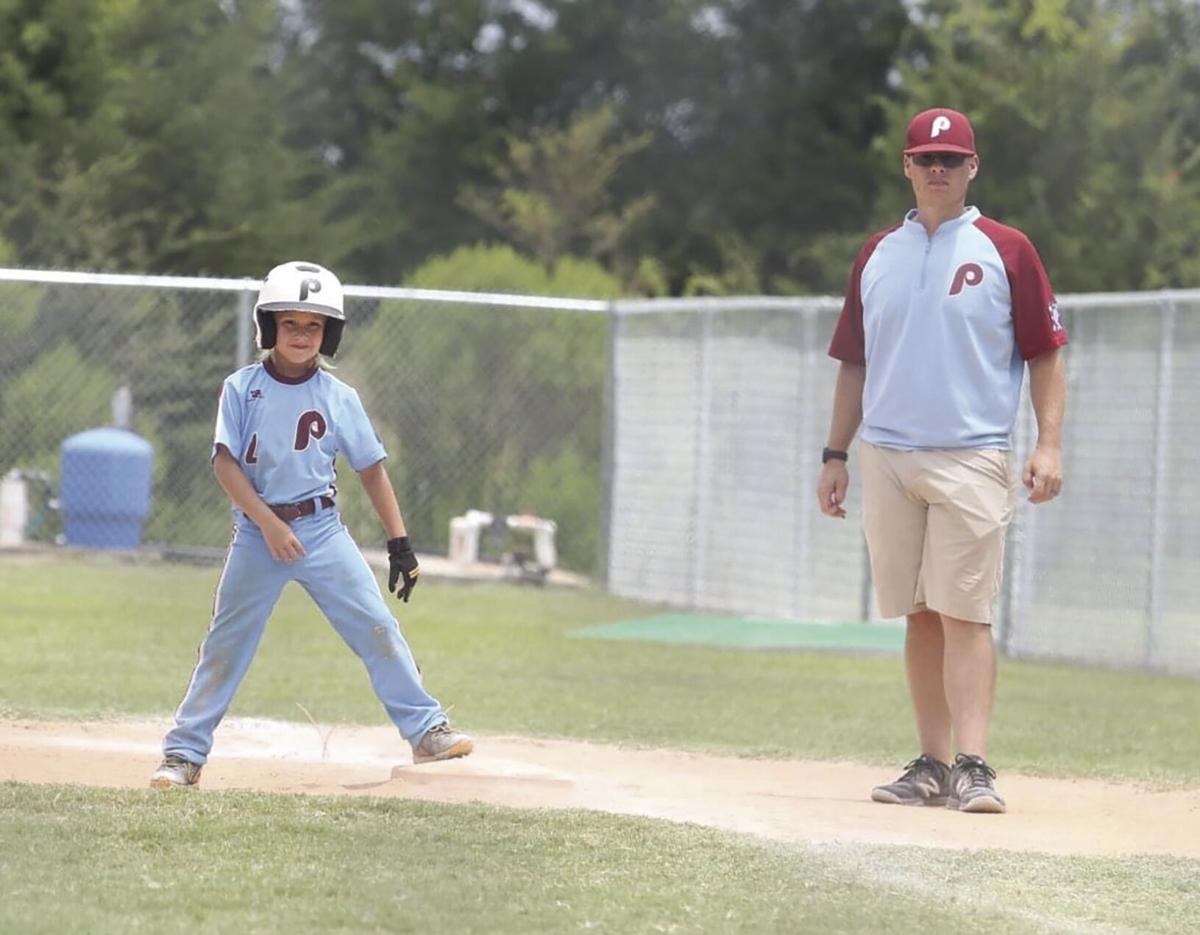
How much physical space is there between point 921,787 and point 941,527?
80 cm

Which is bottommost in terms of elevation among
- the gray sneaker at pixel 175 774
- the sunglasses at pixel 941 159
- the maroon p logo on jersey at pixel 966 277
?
the gray sneaker at pixel 175 774

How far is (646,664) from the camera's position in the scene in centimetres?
1133

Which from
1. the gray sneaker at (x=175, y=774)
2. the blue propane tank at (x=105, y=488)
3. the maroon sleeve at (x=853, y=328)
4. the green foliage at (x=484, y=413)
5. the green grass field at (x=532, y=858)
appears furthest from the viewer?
the green foliage at (x=484, y=413)

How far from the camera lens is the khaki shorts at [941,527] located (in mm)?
6629

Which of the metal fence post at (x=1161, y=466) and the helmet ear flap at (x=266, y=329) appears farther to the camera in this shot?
the metal fence post at (x=1161, y=466)

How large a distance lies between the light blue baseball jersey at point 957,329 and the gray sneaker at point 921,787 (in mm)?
988

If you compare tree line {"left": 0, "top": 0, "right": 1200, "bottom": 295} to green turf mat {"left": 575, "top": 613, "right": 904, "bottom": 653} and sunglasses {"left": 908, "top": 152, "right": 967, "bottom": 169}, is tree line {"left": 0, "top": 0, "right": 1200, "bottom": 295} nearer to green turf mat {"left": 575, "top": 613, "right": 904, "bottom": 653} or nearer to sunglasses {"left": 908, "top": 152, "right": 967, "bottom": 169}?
green turf mat {"left": 575, "top": 613, "right": 904, "bottom": 653}

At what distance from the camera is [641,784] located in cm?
698

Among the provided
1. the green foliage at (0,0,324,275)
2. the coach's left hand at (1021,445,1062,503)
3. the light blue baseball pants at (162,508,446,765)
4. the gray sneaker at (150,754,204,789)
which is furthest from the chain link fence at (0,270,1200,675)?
the gray sneaker at (150,754,204,789)

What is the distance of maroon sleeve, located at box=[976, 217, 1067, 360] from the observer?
6582 mm

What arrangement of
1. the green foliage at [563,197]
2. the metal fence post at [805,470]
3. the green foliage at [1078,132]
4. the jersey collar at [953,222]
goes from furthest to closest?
the green foliage at [563,197]
the green foliage at [1078,132]
the metal fence post at [805,470]
the jersey collar at [953,222]

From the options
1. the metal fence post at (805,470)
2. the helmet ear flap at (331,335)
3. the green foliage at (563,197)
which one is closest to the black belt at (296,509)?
the helmet ear flap at (331,335)

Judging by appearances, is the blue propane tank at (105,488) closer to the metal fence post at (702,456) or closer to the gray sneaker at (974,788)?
the metal fence post at (702,456)

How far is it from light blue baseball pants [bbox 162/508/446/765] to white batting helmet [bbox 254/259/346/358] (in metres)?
0.56
